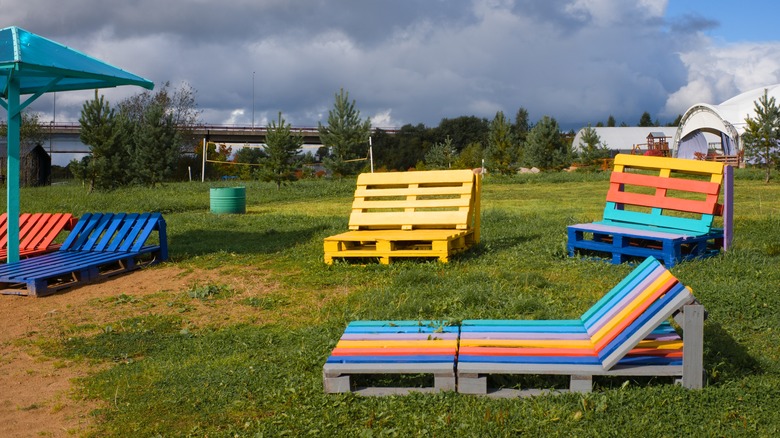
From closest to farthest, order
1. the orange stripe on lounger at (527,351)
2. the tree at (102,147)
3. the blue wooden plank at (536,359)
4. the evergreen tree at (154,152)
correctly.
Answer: the blue wooden plank at (536,359)
the orange stripe on lounger at (527,351)
the tree at (102,147)
the evergreen tree at (154,152)

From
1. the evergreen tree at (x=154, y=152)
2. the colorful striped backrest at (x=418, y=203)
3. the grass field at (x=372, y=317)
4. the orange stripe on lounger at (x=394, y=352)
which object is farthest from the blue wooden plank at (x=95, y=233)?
the evergreen tree at (x=154, y=152)

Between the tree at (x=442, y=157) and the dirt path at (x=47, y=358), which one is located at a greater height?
the tree at (x=442, y=157)

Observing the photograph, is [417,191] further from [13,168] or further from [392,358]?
[392,358]

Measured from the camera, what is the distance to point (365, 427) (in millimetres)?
4371

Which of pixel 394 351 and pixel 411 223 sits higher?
pixel 411 223

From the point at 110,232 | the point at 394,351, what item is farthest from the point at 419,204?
the point at 394,351

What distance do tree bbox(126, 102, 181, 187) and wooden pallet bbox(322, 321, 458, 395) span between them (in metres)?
28.9

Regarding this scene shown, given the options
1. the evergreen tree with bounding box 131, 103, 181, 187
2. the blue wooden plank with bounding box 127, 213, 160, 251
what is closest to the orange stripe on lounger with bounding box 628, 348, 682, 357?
the blue wooden plank with bounding box 127, 213, 160, 251

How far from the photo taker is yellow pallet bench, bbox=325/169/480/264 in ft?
32.4

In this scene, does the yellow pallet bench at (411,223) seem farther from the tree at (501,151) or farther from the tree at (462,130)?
the tree at (462,130)

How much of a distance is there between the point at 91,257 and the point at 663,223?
7.74 metres

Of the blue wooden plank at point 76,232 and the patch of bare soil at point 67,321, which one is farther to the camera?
the blue wooden plank at point 76,232

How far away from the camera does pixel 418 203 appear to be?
35.9ft

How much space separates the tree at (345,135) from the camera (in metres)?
34.7
